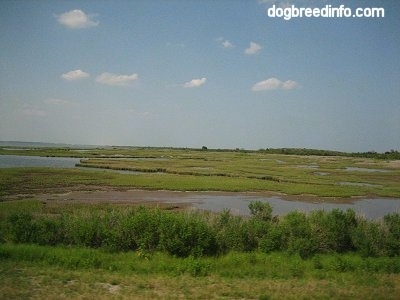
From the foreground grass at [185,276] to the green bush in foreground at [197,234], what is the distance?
886 mm

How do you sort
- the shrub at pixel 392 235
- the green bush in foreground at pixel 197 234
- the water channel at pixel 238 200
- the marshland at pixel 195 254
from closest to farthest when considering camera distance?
the marshland at pixel 195 254 < the green bush in foreground at pixel 197 234 < the shrub at pixel 392 235 < the water channel at pixel 238 200

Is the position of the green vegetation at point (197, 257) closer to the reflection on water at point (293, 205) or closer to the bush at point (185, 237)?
the bush at point (185, 237)

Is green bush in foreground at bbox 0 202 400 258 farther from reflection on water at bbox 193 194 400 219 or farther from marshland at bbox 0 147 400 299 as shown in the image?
reflection on water at bbox 193 194 400 219

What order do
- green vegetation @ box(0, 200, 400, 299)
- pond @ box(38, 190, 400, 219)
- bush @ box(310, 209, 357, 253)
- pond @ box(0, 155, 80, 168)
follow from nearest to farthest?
green vegetation @ box(0, 200, 400, 299)
bush @ box(310, 209, 357, 253)
pond @ box(38, 190, 400, 219)
pond @ box(0, 155, 80, 168)

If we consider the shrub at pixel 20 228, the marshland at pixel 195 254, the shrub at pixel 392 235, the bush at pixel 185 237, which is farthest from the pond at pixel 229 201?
the shrub at pixel 20 228

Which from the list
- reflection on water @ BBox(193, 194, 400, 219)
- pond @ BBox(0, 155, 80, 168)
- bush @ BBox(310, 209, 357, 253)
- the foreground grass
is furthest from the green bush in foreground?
pond @ BBox(0, 155, 80, 168)

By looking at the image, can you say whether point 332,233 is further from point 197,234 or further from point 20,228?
point 20,228

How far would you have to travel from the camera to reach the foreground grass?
1191 centimetres

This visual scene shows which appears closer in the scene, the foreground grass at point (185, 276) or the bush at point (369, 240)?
the foreground grass at point (185, 276)

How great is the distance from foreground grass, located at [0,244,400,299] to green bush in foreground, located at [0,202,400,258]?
89 cm

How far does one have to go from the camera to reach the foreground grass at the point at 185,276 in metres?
11.9

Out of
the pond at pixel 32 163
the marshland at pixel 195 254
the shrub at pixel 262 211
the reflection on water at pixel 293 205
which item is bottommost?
the reflection on water at pixel 293 205

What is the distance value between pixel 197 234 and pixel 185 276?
4.11 m

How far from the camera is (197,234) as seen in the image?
59.8 ft
